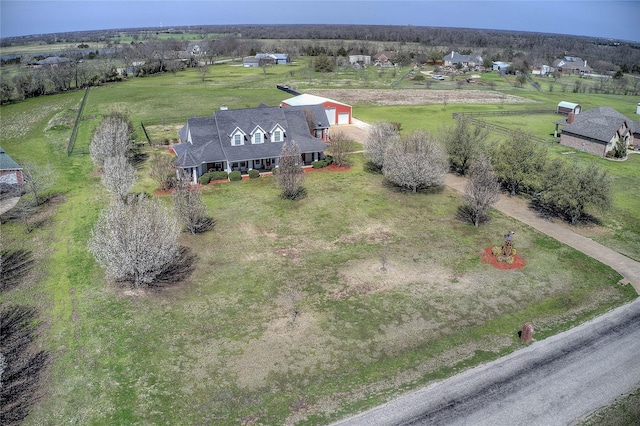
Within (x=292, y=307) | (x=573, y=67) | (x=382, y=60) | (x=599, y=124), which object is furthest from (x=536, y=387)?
(x=573, y=67)

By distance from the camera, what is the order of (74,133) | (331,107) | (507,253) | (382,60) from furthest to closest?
(382,60) < (331,107) < (74,133) < (507,253)

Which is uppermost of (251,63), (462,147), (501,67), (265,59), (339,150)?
(265,59)

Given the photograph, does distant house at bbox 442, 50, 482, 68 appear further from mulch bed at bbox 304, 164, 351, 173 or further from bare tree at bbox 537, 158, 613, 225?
bare tree at bbox 537, 158, 613, 225

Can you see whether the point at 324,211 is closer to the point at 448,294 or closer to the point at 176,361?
the point at 448,294

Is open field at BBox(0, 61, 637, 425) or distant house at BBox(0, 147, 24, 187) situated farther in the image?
distant house at BBox(0, 147, 24, 187)

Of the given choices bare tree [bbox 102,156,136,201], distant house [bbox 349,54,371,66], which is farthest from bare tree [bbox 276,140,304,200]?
distant house [bbox 349,54,371,66]

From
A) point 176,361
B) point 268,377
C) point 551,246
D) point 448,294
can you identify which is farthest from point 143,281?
point 551,246

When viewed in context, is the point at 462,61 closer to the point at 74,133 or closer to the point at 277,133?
the point at 277,133
